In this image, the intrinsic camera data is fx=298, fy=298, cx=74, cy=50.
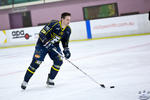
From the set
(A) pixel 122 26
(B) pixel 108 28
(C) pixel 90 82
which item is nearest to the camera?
(C) pixel 90 82

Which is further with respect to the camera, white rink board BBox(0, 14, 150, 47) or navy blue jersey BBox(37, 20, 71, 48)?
white rink board BBox(0, 14, 150, 47)

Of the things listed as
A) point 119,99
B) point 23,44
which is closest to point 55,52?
point 119,99

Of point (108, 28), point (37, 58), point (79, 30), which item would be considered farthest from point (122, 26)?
point (37, 58)

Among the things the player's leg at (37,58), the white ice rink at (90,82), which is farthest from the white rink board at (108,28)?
the player's leg at (37,58)

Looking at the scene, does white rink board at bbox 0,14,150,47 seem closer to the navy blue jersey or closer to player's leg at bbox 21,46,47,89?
the navy blue jersey

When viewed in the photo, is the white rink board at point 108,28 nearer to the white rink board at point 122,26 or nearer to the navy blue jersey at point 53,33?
the white rink board at point 122,26

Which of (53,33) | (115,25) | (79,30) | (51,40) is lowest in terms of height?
(79,30)

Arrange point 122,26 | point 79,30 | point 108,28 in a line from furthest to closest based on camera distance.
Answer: point 79,30
point 108,28
point 122,26

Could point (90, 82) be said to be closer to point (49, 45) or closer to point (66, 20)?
point (49, 45)

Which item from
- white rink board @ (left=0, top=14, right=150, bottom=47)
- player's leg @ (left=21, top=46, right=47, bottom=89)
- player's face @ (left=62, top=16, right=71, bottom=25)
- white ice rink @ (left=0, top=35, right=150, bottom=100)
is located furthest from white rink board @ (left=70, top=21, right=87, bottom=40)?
player's face @ (left=62, top=16, right=71, bottom=25)

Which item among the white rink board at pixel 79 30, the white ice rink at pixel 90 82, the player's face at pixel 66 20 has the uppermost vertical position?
the player's face at pixel 66 20

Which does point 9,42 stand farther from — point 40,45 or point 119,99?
point 119,99

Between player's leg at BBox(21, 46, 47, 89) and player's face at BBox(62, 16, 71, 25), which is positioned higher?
player's face at BBox(62, 16, 71, 25)

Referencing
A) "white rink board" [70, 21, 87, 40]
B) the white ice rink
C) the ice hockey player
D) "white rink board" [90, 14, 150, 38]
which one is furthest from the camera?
"white rink board" [70, 21, 87, 40]
